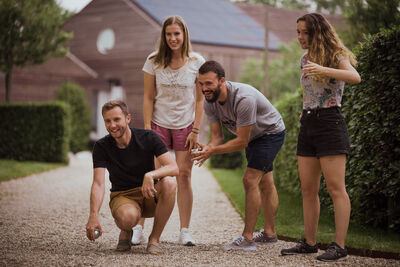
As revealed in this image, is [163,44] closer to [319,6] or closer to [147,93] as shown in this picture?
[147,93]

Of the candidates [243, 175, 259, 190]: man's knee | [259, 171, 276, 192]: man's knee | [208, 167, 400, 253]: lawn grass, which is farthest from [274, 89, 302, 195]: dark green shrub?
[243, 175, 259, 190]: man's knee

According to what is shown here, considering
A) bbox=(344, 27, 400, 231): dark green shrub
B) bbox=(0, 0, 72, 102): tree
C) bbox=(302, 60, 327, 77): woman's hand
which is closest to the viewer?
bbox=(302, 60, 327, 77): woman's hand

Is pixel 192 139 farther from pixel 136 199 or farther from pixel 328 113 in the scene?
pixel 328 113

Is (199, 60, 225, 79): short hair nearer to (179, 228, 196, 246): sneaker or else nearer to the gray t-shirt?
the gray t-shirt

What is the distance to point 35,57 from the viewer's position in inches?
612

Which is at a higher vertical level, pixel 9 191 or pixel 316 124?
pixel 316 124

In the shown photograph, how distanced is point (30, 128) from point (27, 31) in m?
3.27

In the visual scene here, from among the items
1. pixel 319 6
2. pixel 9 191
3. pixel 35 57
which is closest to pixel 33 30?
pixel 35 57

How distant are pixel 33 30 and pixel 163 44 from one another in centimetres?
1172

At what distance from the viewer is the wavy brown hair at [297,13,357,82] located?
3.69 m

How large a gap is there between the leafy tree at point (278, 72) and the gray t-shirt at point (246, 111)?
19.8 metres

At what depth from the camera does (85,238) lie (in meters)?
4.82

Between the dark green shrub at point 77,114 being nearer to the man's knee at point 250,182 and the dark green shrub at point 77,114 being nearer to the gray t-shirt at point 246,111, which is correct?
the gray t-shirt at point 246,111

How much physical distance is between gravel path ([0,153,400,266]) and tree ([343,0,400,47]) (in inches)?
211
